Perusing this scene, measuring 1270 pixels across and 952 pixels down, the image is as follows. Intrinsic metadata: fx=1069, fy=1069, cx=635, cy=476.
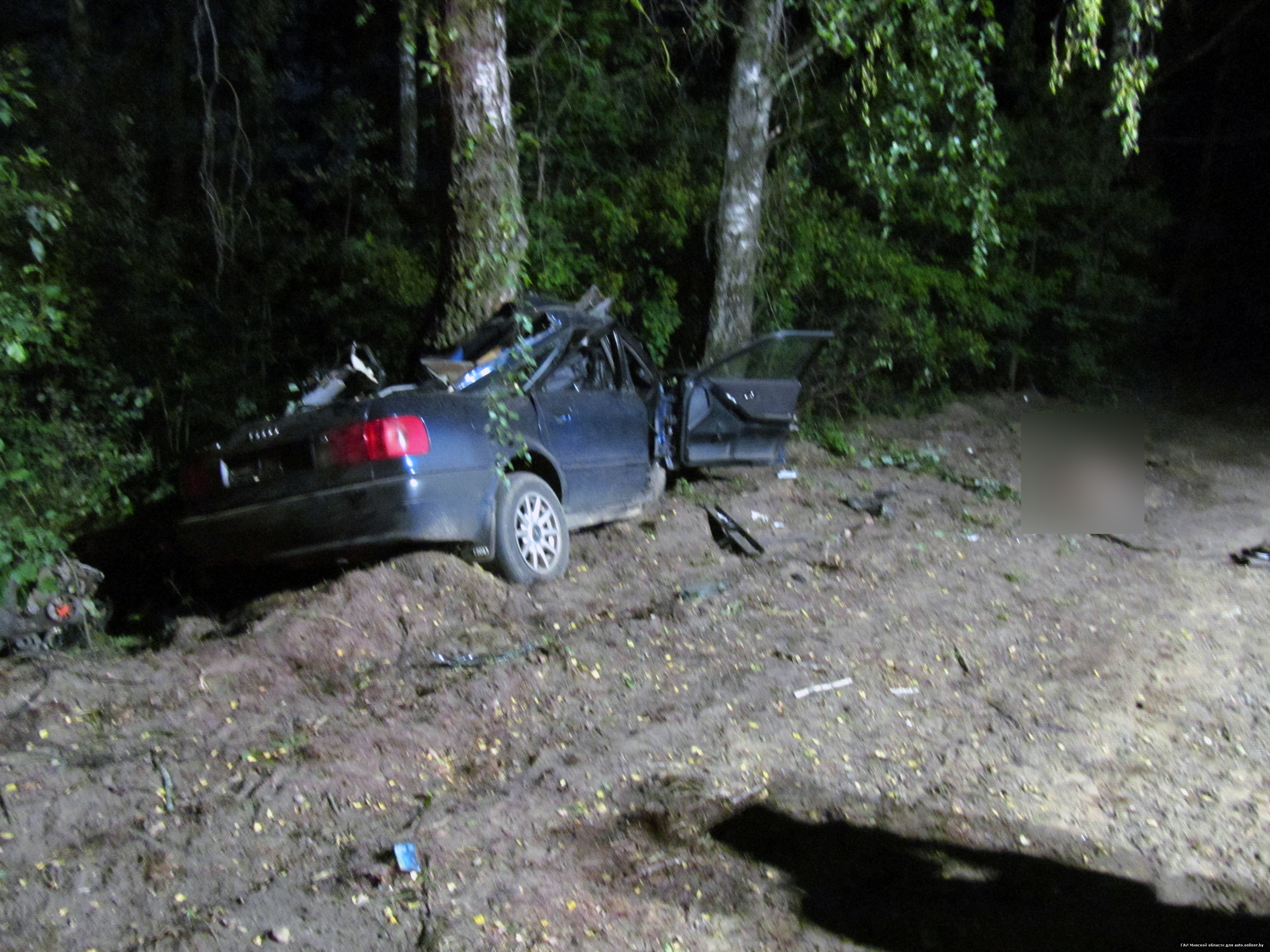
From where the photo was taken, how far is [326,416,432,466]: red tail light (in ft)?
18.8

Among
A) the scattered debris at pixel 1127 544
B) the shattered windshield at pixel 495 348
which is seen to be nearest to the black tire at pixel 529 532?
the shattered windshield at pixel 495 348

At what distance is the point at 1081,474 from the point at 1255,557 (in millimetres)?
1592

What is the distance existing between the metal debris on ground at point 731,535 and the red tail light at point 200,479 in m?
3.68

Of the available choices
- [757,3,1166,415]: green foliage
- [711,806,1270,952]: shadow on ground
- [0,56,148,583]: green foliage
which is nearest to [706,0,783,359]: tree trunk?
[757,3,1166,415]: green foliage

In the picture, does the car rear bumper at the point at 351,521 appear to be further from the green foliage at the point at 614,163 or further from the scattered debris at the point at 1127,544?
the scattered debris at the point at 1127,544

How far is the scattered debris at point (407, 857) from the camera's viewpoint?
367cm

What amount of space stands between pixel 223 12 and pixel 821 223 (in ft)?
36.7

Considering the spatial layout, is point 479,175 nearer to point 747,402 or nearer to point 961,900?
point 747,402

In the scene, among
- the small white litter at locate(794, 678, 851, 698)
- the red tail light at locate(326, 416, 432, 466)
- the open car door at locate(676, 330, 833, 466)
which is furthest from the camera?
the open car door at locate(676, 330, 833, 466)

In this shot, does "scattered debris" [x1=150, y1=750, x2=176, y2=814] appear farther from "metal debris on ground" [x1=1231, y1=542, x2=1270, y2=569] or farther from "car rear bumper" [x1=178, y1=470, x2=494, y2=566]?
"metal debris on ground" [x1=1231, y1=542, x2=1270, y2=569]

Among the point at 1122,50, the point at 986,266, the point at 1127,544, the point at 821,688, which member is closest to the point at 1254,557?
the point at 1127,544

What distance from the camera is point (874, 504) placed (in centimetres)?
941

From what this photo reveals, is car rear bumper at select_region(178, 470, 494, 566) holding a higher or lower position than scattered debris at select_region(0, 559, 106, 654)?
higher

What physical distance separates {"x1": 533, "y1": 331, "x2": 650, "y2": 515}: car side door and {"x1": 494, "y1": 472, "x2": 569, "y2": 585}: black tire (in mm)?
306
